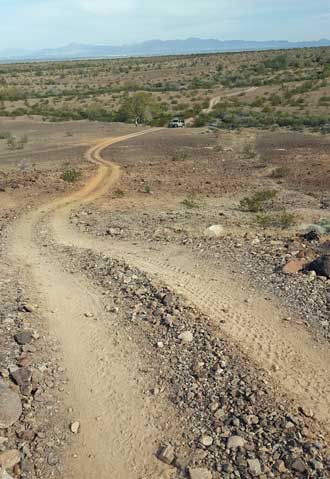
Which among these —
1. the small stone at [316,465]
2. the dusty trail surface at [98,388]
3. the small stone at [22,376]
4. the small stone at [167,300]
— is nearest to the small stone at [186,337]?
the dusty trail surface at [98,388]

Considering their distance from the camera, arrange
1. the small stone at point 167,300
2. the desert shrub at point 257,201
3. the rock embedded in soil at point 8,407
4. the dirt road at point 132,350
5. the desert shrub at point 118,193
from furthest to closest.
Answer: the desert shrub at point 118,193 → the desert shrub at point 257,201 → the small stone at point 167,300 → the rock embedded in soil at point 8,407 → the dirt road at point 132,350

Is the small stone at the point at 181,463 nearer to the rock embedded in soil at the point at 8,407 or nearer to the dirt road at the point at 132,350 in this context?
the dirt road at the point at 132,350

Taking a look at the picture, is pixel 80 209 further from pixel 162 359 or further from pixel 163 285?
pixel 162 359

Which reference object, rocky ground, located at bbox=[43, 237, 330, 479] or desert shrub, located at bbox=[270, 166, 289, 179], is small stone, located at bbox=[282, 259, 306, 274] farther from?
desert shrub, located at bbox=[270, 166, 289, 179]

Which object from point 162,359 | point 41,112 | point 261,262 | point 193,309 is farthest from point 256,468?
point 41,112

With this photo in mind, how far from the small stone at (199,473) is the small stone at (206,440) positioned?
0.39m

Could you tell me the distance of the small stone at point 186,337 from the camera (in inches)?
325

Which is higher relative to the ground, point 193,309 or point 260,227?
point 193,309

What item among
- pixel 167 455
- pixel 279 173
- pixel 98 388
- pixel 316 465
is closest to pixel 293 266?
pixel 98 388

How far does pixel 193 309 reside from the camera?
9.23m

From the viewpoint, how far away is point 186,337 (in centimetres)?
831

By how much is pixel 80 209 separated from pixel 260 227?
6.18 meters

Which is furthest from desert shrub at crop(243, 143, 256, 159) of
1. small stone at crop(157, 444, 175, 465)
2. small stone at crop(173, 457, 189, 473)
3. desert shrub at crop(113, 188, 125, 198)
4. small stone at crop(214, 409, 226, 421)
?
small stone at crop(173, 457, 189, 473)

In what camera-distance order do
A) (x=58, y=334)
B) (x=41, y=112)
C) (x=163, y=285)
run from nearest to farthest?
(x=58, y=334)
(x=163, y=285)
(x=41, y=112)
